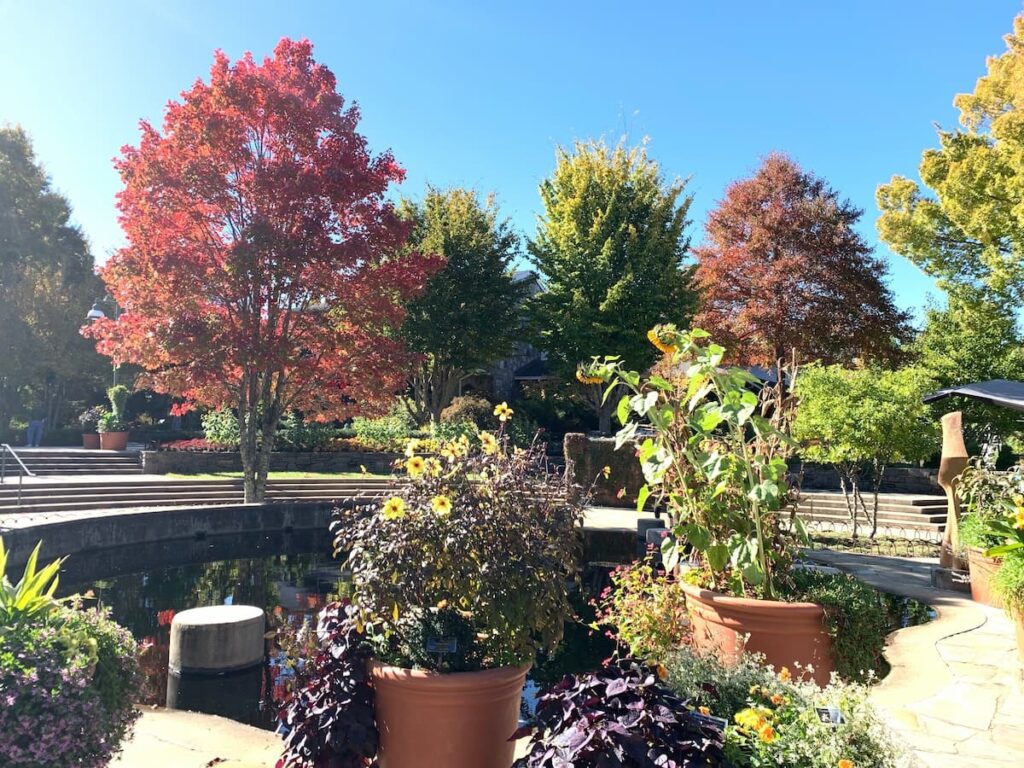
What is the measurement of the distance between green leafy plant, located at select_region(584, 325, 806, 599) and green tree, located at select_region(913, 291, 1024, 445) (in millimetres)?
15875

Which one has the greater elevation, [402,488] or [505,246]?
[505,246]

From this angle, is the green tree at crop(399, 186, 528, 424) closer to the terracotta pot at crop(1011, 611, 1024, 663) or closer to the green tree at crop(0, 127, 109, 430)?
the green tree at crop(0, 127, 109, 430)

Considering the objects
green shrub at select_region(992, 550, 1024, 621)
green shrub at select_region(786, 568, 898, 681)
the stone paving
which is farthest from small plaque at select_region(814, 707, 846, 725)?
green shrub at select_region(992, 550, 1024, 621)

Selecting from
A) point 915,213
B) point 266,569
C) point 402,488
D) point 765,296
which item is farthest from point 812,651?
point 765,296

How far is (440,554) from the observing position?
2688 mm

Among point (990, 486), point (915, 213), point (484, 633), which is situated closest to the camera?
point (484, 633)

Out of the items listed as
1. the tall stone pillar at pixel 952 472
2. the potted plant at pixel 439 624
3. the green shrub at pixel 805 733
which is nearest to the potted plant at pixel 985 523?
the tall stone pillar at pixel 952 472

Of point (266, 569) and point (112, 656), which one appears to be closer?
point (112, 656)

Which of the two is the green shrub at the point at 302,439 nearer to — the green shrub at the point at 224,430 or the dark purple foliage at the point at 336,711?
the green shrub at the point at 224,430

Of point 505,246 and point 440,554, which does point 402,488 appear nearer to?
point 440,554

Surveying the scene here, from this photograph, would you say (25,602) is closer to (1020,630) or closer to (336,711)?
(336,711)

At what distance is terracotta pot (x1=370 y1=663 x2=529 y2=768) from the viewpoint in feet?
8.54

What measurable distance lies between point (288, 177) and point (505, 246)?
10011 millimetres

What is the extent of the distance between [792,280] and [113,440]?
21867 mm
